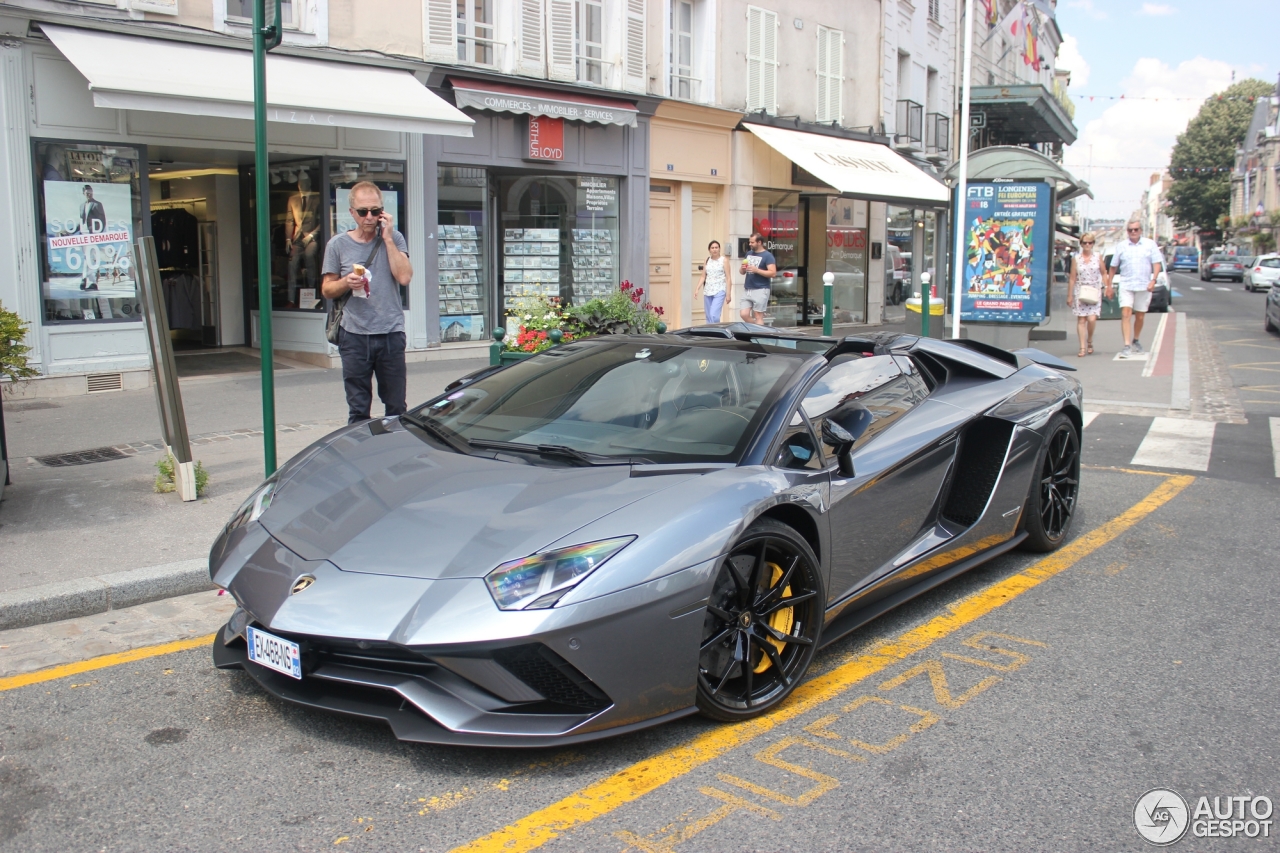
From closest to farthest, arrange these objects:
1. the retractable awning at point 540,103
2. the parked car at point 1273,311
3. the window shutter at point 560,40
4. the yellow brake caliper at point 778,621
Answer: the yellow brake caliper at point 778,621
the retractable awning at point 540,103
the window shutter at point 560,40
the parked car at point 1273,311

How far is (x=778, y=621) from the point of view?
3.74 meters

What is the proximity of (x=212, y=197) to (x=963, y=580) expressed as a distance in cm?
1198

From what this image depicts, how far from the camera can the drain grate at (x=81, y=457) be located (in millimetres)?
7621

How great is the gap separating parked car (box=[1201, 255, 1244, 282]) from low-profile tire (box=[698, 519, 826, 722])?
6674 centimetres

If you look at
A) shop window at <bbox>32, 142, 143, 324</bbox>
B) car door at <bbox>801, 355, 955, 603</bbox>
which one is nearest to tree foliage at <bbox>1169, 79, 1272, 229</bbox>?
shop window at <bbox>32, 142, 143, 324</bbox>

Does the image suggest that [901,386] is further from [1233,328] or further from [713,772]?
[1233,328]

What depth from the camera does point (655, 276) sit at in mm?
18016

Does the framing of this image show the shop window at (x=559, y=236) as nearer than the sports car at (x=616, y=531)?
No

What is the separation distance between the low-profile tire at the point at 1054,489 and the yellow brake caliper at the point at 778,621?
2.22 meters

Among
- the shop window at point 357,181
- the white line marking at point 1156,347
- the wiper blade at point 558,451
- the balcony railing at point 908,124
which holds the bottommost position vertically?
the white line marking at point 1156,347

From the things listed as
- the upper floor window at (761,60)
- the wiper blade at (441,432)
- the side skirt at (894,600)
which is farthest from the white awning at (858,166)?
the wiper blade at (441,432)

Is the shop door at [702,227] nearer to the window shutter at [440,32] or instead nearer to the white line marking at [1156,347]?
the window shutter at [440,32]

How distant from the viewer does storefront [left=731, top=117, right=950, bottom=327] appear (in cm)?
1936

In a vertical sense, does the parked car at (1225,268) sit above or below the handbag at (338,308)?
above
